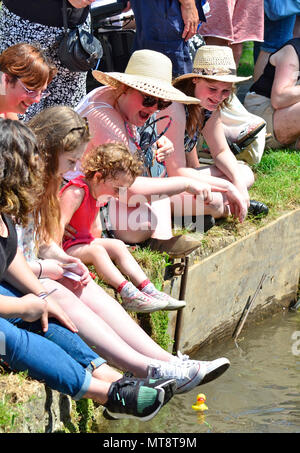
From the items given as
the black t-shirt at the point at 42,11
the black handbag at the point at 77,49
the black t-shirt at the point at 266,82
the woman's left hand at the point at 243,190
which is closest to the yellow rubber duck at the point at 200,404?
the woman's left hand at the point at 243,190

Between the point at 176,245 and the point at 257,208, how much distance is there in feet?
3.94

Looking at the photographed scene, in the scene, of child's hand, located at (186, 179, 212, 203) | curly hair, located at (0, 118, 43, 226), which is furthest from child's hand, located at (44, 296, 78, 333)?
child's hand, located at (186, 179, 212, 203)

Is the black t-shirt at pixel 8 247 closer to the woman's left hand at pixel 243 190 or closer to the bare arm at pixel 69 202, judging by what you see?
the bare arm at pixel 69 202

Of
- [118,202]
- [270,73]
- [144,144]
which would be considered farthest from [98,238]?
[270,73]

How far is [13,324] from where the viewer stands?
11.8ft

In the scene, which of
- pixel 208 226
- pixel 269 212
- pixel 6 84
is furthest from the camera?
pixel 269 212

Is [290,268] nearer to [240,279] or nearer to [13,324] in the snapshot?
[240,279]

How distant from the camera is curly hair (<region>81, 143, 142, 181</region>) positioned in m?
4.30

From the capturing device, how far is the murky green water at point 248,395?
4.45 meters

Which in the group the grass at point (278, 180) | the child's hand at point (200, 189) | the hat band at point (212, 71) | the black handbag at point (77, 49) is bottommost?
the grass at point (278, 180)

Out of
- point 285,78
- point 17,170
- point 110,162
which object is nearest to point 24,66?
point 110,162

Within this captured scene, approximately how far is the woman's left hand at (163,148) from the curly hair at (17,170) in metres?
1.57

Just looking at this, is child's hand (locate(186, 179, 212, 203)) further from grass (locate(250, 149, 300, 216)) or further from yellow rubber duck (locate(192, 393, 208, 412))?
grass (locate(250, 149, 300, 216))

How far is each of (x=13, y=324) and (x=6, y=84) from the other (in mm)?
1344
